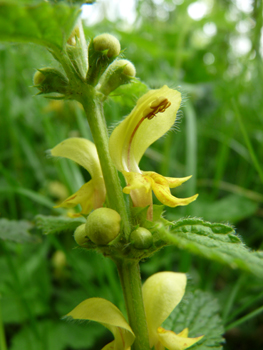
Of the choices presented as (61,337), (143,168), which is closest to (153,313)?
(61,337)

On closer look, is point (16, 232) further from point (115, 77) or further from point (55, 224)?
point (115, 77)

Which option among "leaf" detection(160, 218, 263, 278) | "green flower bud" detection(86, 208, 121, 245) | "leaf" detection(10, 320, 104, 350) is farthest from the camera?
"leaf" detection(10, 320, 104, 350)

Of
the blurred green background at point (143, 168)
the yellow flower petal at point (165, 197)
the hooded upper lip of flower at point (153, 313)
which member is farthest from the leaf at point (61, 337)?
the yellow flower petal at point (165, 197)

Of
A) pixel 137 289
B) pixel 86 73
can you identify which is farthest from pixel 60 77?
pixel 137 289

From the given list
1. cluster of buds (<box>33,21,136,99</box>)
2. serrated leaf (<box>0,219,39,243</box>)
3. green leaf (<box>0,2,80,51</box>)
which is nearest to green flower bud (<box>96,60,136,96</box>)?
cluster of buds (<box>33,21,136,99</box>)

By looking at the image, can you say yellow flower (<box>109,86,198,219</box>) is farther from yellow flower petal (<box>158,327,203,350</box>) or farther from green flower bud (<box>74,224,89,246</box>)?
yellow flower petal (<box>158,327,203,350</box>)

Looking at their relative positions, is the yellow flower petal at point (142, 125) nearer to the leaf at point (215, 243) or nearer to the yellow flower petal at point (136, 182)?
the yellow flower petal at point (136, 182)
